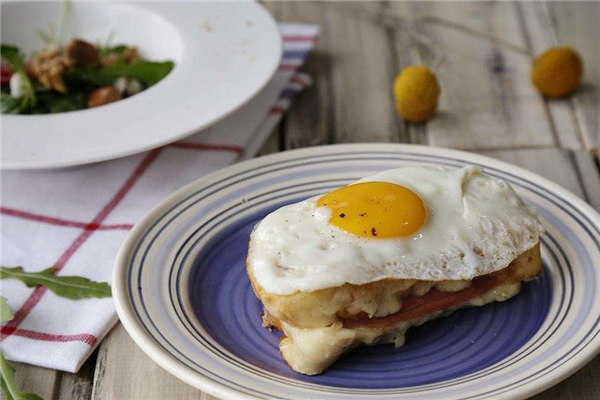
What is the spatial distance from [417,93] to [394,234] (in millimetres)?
1654

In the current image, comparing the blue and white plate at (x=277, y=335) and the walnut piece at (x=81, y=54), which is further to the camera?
the walnut piece at (x=81, y=54)

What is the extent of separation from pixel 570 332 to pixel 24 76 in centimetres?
255

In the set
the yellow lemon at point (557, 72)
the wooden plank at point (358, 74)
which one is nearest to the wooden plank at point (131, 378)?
the wooden plank at point (358, 74)

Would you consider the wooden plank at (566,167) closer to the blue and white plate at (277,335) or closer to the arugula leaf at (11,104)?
the blue and white plate at (277,335)

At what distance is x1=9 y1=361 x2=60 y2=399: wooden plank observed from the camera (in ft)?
8.48

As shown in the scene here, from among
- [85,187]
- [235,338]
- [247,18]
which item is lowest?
[85,187]

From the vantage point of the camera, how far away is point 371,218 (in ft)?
8.13

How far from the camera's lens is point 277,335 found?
8.57 ft

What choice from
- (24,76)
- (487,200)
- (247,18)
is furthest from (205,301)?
(247,18)

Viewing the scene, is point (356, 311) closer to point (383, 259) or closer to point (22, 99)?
point (383, 259)

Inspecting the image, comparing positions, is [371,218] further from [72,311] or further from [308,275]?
[72,311]

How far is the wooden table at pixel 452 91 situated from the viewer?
3775mm

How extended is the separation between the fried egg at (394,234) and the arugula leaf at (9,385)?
2.44 ft

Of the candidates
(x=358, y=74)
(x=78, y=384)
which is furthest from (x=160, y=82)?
(x=78, y=384)
